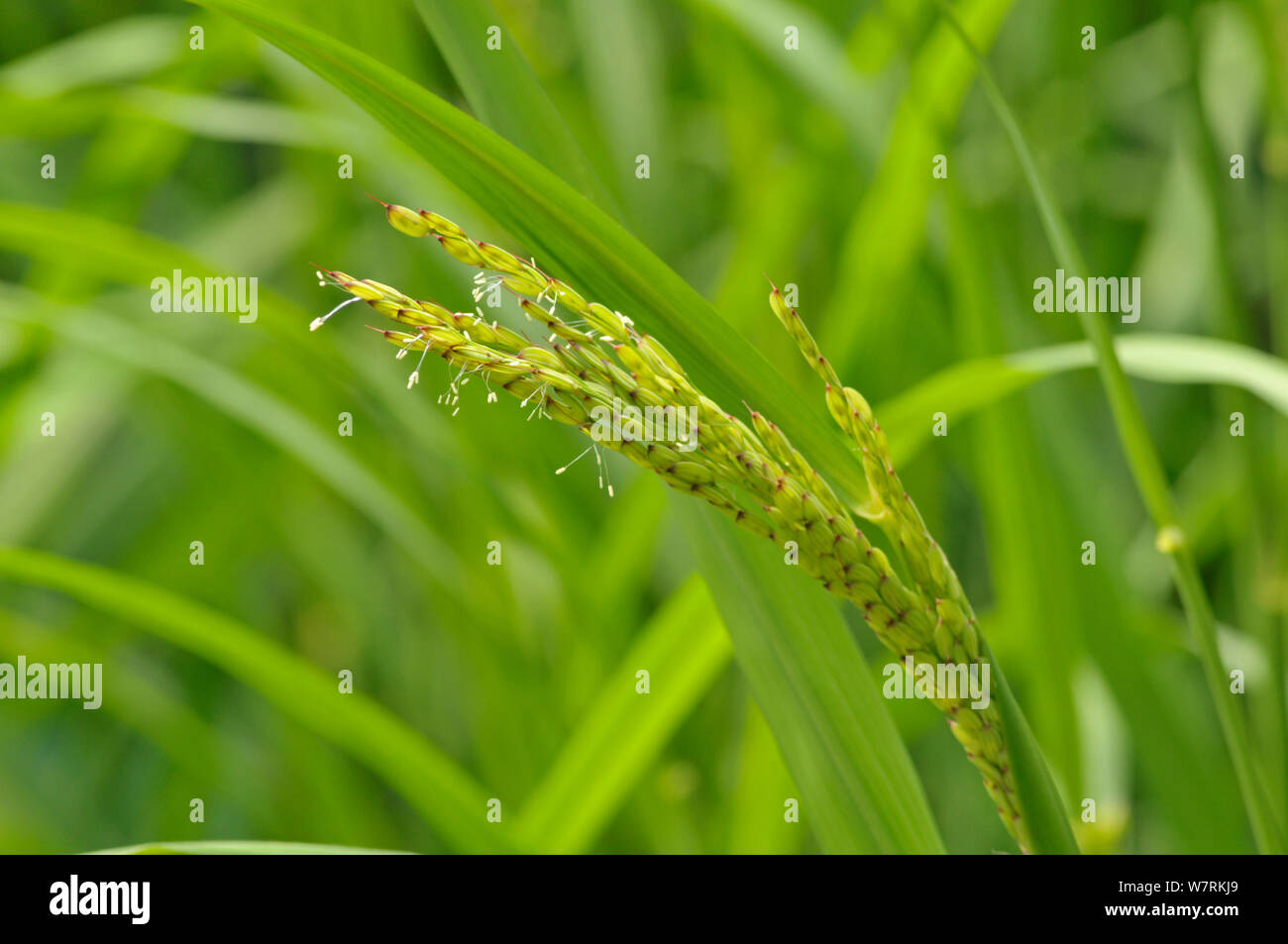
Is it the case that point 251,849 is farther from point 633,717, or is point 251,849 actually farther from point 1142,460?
point 1142,460

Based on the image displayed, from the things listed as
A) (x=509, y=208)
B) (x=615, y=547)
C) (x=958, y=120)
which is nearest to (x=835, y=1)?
(x=958, y=120)
